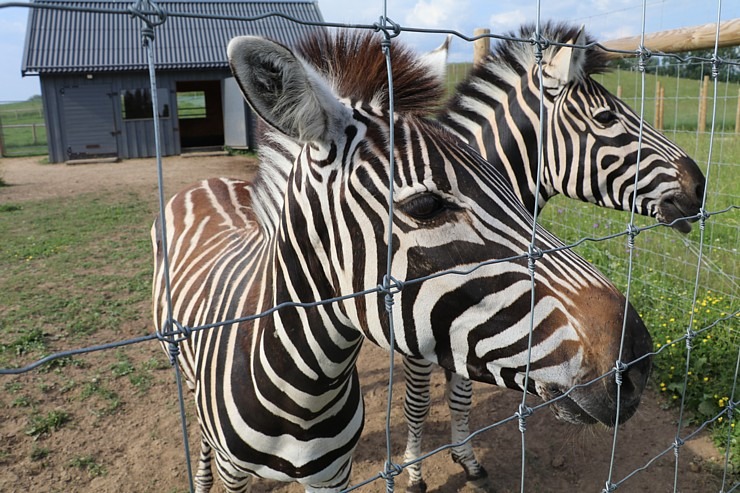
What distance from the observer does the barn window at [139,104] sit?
54.7 ft

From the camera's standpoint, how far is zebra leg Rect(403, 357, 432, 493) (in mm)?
3117

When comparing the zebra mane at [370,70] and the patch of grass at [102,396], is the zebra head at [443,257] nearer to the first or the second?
the zebra mane at [370,70]

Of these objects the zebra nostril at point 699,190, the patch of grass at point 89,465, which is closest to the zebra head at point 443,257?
the zebra nostril at point 699,190

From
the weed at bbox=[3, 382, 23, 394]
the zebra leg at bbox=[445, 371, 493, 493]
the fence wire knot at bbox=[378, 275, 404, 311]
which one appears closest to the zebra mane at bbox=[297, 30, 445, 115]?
the fence wire knot at bbox=[378, 275, 404, 311]

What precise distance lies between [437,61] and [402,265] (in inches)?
36.4

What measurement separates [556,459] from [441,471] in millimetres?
674

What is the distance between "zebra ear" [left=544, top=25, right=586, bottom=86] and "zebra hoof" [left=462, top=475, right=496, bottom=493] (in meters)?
2.23

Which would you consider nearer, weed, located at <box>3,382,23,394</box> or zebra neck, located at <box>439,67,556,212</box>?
zebra neck, located at <box>439,67,556,212</box>

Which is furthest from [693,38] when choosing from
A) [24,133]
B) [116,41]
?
[24,133]

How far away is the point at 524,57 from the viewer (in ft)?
10.5

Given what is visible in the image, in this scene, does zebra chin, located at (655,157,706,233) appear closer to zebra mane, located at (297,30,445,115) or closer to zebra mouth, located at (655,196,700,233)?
zebra mouth, located at (655,196,700,233)

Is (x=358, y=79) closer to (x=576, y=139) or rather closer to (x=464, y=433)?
(x=576, y=139)

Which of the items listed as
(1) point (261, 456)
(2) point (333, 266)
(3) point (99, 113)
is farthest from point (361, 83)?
(3) point (99, 113)

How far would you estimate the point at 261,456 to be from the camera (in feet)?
6.34
